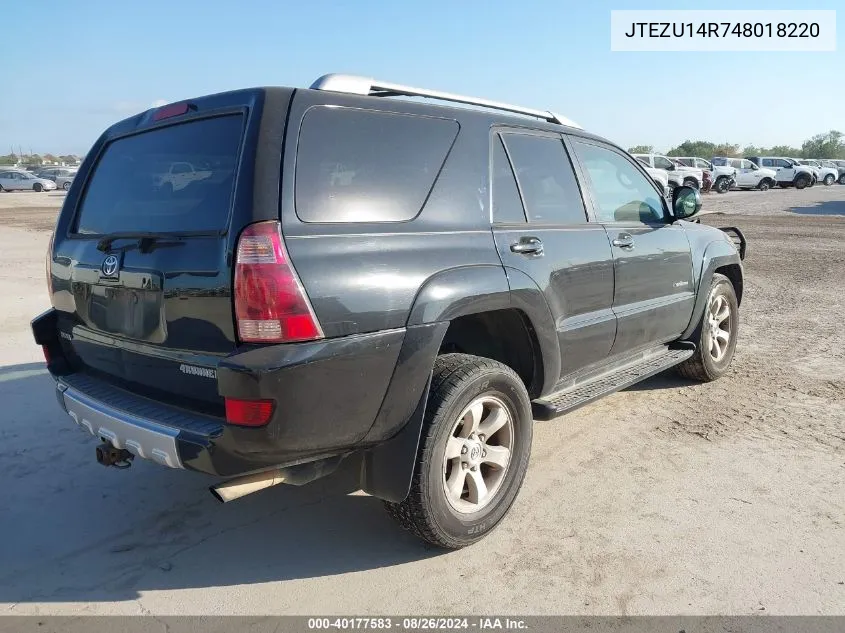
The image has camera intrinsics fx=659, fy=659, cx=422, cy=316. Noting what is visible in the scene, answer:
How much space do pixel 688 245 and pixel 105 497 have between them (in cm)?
398

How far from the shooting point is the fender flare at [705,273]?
4.73 metres

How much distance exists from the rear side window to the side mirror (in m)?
2.21

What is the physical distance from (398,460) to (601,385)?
1610 millimetres

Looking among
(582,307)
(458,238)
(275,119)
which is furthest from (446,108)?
(582,307)

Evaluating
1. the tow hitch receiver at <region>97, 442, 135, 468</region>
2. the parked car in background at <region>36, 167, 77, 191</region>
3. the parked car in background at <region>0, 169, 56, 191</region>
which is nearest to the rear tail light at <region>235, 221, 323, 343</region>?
the tow hitch receiver at <region>97, 442, 135, 468</region>

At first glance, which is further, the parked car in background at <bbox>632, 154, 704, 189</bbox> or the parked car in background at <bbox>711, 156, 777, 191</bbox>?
the parked car in background at <bbox>711, 156, 777, 191</bbox>

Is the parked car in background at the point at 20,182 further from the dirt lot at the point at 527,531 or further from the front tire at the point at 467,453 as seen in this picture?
the front tire at the point at 467,453

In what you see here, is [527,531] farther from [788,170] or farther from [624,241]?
[788,170]

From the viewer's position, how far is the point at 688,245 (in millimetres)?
4625

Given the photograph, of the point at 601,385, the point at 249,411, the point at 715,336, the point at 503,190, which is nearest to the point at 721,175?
the point at 715,336

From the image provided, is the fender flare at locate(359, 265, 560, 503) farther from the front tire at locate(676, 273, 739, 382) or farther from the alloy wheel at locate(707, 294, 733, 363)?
the alloy wheel at locate(707, 294, 733, 363)

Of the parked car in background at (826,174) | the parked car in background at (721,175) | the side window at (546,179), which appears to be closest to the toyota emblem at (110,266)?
the side window at (546,179)

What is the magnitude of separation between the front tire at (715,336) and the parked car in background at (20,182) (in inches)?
1868

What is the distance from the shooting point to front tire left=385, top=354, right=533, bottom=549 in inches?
107
